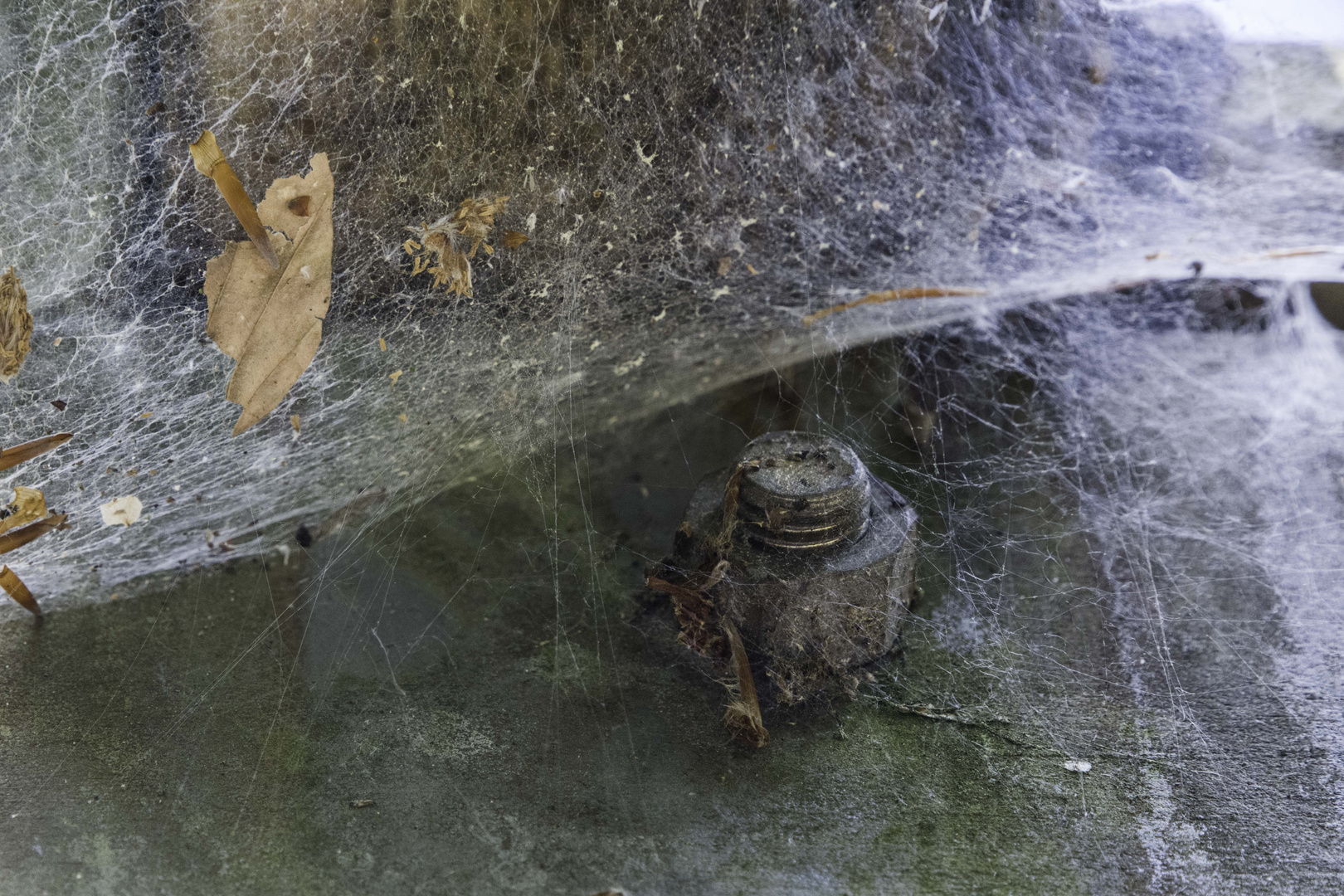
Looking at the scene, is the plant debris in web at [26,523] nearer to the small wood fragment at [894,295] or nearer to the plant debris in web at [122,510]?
the plant debris in web at [122,510]

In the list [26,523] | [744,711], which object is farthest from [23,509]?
[744,711]

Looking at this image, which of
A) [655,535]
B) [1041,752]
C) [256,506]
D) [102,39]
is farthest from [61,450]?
[1041,752]

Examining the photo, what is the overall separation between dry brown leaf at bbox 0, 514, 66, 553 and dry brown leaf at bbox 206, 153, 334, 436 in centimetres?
47

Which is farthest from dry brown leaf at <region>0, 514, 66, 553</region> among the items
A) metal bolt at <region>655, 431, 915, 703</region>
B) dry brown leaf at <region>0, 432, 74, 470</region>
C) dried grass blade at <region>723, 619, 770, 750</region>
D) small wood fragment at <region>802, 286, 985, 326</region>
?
small wood fragment at <region>802, 286, 985, 326</region>

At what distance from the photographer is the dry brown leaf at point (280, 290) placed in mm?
1719

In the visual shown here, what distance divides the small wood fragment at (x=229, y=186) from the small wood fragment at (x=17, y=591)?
0.91 m

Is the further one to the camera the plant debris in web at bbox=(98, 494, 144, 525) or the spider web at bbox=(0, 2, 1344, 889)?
the plant debris in web at bbox=(98, 494, 144, 525)

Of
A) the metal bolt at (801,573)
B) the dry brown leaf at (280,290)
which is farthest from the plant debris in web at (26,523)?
the metal bolt at (801,573)

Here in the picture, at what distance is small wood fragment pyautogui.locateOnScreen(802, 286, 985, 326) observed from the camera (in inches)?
100

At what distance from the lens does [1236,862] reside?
4.55 feet

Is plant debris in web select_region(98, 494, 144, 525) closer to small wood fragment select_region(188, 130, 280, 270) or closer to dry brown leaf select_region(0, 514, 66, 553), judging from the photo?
dry brown leaf select_region(0, 514, 66, 553)

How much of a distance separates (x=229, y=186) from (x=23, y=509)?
84cm

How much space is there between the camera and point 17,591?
185 cm

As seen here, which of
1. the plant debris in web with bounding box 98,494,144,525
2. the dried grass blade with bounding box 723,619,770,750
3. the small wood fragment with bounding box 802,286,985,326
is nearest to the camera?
the dried grass blade with bounding box 723,619,770,750
